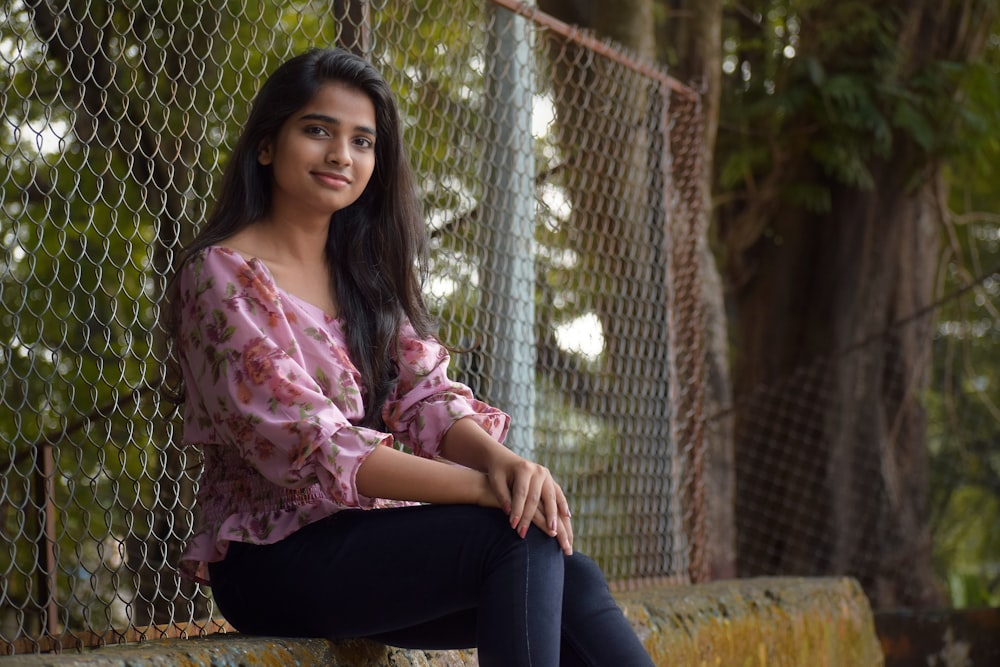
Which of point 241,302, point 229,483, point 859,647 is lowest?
point 859,647

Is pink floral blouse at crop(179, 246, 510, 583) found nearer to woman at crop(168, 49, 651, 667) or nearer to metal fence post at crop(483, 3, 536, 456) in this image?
woman at crop(168, 49, 651, 667)

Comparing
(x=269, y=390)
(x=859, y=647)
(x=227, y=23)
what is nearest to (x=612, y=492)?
(x=859, y=647)

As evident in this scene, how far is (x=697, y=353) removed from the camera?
391cm

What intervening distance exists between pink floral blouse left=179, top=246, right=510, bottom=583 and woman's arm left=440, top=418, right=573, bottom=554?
0.17 meters

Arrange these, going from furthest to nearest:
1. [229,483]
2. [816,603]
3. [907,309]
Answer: [907,309] < [816,603] < [229,483]

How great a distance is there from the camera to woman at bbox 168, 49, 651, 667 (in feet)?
6.13

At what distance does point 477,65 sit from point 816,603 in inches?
73.2

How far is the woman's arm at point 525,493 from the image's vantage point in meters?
1.87

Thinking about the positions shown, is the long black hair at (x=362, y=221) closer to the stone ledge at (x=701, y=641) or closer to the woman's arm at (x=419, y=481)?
the woman's arm at (x=419, y=481)

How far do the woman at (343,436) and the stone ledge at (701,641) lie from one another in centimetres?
7

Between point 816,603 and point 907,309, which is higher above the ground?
point 907,309

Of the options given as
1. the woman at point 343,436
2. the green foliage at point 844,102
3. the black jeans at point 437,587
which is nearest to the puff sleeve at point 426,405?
the woman at point 343,436

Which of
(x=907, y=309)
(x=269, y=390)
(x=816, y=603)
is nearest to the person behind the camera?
(x=269, y=390)

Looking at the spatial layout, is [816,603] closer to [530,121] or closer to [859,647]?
[859,647]
